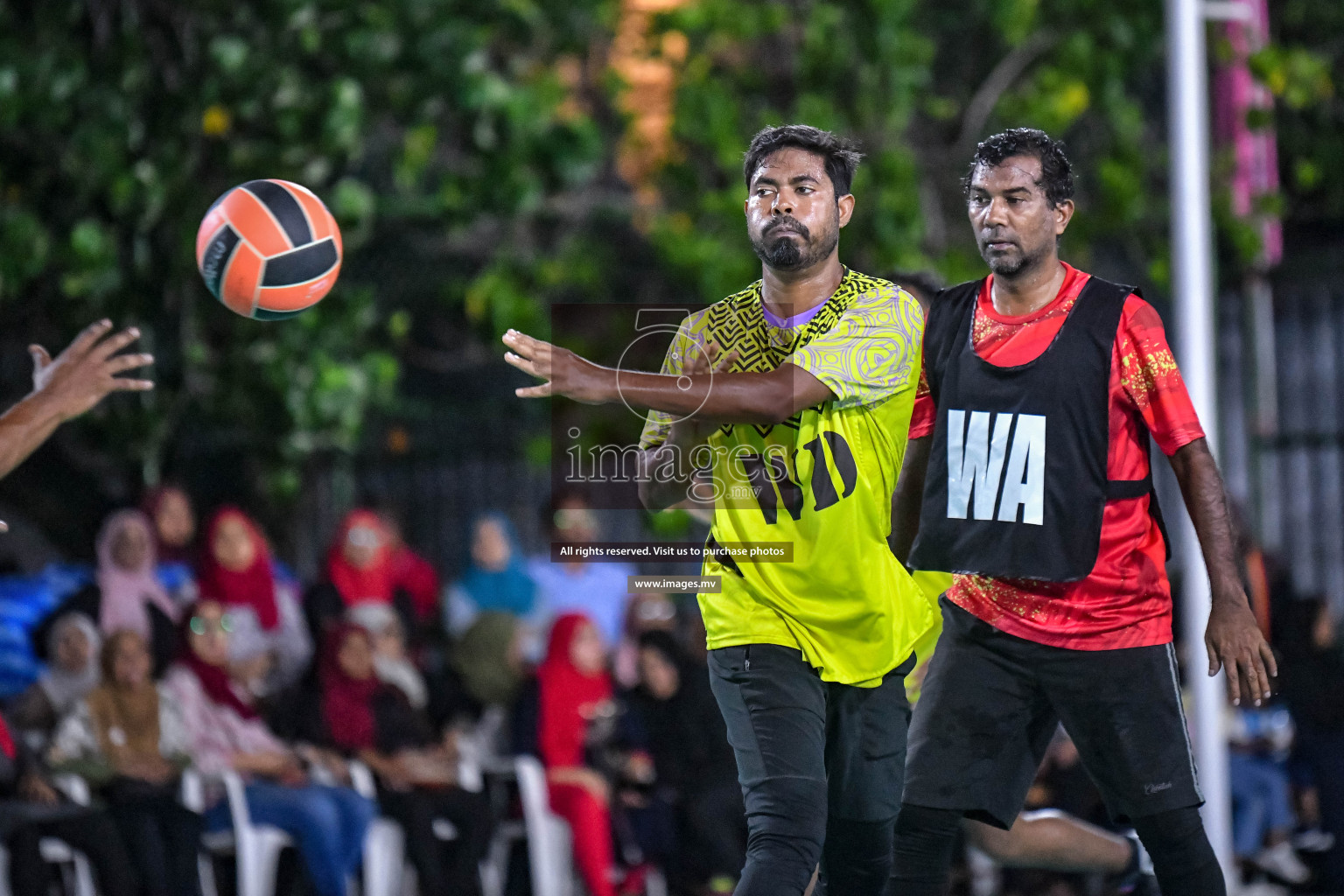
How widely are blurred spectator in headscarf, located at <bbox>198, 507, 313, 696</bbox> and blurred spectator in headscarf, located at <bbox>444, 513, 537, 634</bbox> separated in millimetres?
964

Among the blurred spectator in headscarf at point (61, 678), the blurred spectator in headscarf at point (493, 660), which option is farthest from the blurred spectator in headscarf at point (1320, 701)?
the blurred spectator in headscarf at point (61, 678)

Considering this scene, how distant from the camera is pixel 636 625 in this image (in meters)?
9.08

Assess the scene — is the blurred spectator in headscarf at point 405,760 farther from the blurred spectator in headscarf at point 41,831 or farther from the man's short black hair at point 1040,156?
the man's short black hair at point 1040,156

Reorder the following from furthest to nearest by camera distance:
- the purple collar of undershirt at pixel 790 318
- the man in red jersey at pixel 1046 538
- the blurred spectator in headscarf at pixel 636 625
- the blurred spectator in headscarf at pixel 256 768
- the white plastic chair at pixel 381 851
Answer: the blurred spectator in headscarf at pixel 636 625
the white plastic chair at pixel 381 851
the blurred spectator in headscarf at pixel 256 768
the purple collar of undershirt at pixel 790 318
the man in red jersey at pixel 1046 538

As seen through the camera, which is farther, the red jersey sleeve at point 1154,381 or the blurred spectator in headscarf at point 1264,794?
the blurred spectator in headscarf at point 1264,794

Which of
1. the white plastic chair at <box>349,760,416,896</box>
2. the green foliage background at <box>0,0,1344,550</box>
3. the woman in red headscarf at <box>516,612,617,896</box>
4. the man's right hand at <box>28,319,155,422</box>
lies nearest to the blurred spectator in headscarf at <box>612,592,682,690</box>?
A: the woman in red headscarf at <box>516,612,617,896</box>

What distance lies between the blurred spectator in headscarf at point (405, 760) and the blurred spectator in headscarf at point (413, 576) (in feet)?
4.47

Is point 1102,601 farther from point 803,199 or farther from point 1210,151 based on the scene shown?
point 1210,151

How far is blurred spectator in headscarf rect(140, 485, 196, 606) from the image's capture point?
8.43 meters

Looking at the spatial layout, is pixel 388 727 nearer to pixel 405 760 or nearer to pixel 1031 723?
pixel 405 760

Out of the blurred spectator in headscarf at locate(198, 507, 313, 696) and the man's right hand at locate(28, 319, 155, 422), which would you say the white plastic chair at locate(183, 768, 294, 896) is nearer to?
the blurred spectator in headscarf at locate(198, 507, 313, 696)

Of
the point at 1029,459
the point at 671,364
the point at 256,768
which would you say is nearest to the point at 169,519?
the point at 256,768

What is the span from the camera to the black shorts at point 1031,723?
13.8 feet

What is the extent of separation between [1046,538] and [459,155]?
7.96 meters
